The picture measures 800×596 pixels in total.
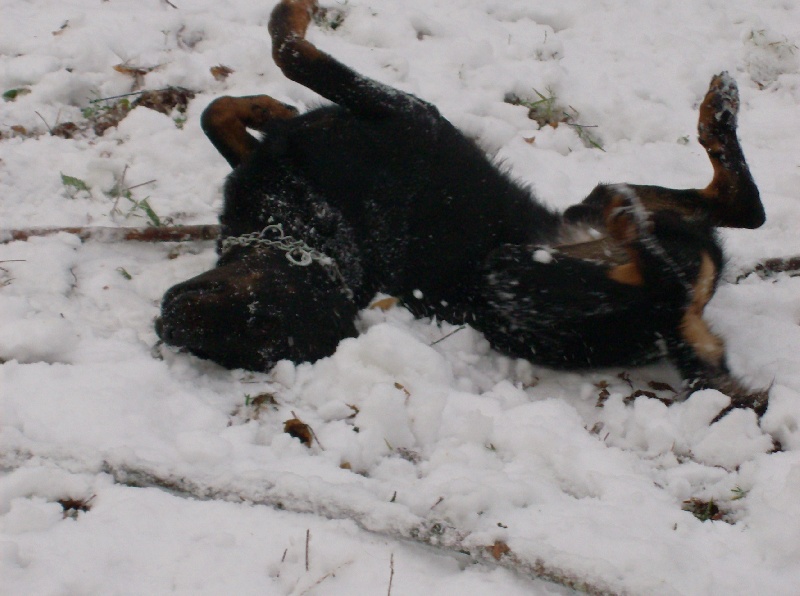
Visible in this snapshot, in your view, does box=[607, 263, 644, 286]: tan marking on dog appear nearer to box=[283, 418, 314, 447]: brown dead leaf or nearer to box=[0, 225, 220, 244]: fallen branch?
A: box=[283, 418, 314, 447]: brown dead leaf

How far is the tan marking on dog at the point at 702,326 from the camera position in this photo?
8.55ft

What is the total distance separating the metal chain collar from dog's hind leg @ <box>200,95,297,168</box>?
1.84 ft

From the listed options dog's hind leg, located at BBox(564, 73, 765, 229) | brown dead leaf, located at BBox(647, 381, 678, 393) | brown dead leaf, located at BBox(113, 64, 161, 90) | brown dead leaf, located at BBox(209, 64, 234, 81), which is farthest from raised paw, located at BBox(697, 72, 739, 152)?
brown dead leaf, located at BBox(113, 64, 161, 90)

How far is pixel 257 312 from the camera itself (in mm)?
2541

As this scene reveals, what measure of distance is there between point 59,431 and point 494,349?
67.0 inches

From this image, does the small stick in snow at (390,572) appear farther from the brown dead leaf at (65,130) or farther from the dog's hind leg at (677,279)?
the brown dead leaf at (65,130)

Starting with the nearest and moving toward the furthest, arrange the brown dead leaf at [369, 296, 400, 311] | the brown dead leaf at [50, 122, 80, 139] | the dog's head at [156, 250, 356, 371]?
the dog's head at [156, 250, 356, 371] → the brown dead leaf at [369, 296, 400, 311] → the brown dead leaf at [50, 122, 80, 139]

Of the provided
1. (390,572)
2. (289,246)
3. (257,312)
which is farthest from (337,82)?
(390,572)

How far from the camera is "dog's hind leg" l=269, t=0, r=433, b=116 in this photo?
3.02 meters

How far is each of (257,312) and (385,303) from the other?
659 mm

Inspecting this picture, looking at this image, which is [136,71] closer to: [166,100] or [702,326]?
[166,100]

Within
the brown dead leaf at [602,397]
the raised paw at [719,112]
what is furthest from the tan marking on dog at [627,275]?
the raised paw at [719,112]

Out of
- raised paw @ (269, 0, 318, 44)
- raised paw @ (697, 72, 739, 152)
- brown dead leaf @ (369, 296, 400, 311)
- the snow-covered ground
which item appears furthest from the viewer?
raised paw @ (269, 0, 318, 44)

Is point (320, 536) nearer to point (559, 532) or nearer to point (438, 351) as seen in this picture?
point (559, 532)
